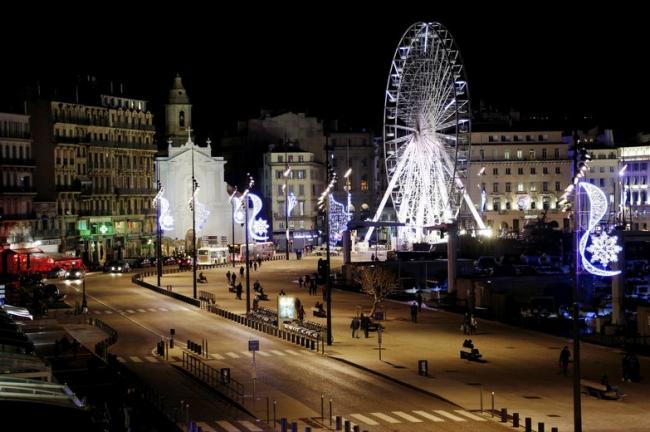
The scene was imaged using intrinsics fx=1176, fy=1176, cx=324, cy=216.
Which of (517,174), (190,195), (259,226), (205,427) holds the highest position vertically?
(517,174)

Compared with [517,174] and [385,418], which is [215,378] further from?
[517,174]

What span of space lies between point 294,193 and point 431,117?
234ft

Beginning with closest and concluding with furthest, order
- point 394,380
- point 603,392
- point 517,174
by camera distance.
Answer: point 603,392, point 394,380, point 517,174

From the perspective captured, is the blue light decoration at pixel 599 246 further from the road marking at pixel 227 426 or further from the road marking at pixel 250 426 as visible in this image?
the road marking at pixel 227 426

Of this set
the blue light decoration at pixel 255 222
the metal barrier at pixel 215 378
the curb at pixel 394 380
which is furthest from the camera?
the blue light decoration at pixel 255 222

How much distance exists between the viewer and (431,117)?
3878 inches

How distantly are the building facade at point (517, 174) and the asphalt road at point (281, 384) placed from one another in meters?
103

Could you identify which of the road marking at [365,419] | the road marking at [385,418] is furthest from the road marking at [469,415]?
the road marking at [365,419]

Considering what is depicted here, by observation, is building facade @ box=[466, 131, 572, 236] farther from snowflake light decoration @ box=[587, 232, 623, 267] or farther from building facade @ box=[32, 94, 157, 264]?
snowflake light decoration @ box=[587, 232, 623, 267]

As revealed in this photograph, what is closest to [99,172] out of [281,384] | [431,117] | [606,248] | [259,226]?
[259,226]

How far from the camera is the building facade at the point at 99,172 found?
133250 mm

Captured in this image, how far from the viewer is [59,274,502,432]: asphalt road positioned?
39281 mm

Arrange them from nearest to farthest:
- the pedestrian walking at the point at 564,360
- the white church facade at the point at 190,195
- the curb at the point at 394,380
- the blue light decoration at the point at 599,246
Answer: the curb at the point at 394,380, the pedestrian walking at the point at 564,360, the blue light decoration at the point at 599,246, the white church facade at the point at 190,195

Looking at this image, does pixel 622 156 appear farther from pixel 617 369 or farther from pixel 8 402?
pixel 8 402
